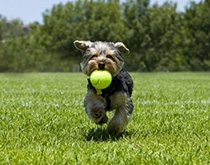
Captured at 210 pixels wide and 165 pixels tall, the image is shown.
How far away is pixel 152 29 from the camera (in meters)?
57.7

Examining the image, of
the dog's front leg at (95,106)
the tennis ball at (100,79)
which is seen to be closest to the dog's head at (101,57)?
the tennis ball at (100,79)

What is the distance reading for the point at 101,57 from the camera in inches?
171

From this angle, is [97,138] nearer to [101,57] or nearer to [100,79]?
[100,79]

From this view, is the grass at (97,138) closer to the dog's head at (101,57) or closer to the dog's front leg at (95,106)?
the dog's front leg at (95,106)

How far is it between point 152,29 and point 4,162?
5637cm

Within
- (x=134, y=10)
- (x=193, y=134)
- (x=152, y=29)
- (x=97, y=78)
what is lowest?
(x=193, y=134)

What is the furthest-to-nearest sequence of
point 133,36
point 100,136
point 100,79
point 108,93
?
point 133,36, point 100,136, point 108,93, point 100,79

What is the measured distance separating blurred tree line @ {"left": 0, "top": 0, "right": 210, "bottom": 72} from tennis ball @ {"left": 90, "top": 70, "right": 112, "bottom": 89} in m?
48.5

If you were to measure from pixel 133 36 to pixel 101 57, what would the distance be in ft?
177

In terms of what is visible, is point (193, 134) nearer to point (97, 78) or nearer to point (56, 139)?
point (97, 78)

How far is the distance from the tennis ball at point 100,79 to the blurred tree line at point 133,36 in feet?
159

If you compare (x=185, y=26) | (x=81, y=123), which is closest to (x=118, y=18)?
(x=185, y=26)

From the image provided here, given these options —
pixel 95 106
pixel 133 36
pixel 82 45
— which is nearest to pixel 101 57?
pixel 82 45

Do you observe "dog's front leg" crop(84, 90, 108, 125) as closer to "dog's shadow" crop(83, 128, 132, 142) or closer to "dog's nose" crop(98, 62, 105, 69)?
"dog's shadow" crop(83, 128, 132, 142)
